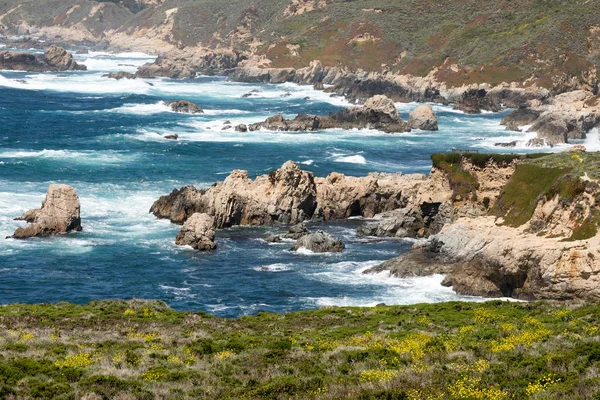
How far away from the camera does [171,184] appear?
94188 millimetres

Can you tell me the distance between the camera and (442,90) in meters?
179

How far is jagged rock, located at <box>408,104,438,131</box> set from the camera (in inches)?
5404

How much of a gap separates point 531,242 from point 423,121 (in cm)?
8271

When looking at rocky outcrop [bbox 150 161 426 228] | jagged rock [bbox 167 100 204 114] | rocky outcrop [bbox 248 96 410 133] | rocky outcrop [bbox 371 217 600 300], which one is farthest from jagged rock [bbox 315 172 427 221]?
jagged rock [bbox 167 100 204 114]

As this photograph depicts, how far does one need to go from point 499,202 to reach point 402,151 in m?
51.6

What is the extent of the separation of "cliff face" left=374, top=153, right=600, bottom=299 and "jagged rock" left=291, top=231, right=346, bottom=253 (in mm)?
7515

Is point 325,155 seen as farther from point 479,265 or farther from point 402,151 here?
point 479,265

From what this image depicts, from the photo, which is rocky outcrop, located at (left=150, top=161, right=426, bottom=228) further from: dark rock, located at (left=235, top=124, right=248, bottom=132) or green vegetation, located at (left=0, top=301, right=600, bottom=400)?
dark rock, located at (left=235, top=124, right=248, bottom=132)

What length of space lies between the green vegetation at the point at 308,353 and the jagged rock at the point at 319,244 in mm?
21425

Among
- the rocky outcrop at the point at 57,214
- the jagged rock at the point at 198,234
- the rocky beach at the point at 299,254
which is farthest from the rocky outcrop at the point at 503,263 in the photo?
the rocky outcrop at the point at 57,214

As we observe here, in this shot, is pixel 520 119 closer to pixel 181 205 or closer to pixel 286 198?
pixel 286 198

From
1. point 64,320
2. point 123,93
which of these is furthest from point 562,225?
point 123,93

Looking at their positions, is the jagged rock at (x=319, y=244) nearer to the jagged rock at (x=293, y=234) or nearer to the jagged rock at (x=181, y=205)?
the jagged rock at (x=293, y=234)

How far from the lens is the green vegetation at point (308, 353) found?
1067 inches
